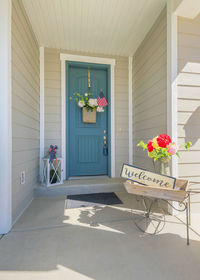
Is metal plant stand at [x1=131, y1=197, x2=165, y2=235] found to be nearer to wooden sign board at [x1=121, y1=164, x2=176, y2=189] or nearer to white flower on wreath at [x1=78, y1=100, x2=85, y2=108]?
wooden sign board at [x1=121, y1=164, x2=176, y2=189]

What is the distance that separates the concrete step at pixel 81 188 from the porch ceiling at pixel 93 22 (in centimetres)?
245

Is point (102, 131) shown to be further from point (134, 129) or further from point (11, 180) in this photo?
point (11, 180)

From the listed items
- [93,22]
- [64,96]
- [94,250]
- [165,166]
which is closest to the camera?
[94,250]

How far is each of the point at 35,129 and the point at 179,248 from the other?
2.31m

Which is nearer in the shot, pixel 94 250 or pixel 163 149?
pixel 94 250

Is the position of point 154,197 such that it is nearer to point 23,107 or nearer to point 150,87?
point 150,87

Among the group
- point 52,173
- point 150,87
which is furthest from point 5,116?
point 150,87

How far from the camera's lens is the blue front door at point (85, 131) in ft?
8.95

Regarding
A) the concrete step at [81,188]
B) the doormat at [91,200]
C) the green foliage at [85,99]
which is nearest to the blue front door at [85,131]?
Result: the green foliage at [85,99]

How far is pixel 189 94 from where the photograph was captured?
1.71 meters

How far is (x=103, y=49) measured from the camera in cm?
263

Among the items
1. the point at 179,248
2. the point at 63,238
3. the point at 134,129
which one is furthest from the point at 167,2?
the point at 63,238

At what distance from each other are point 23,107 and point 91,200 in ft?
5.21

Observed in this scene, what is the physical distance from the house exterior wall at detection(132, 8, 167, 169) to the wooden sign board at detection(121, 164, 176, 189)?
2.52 feet
